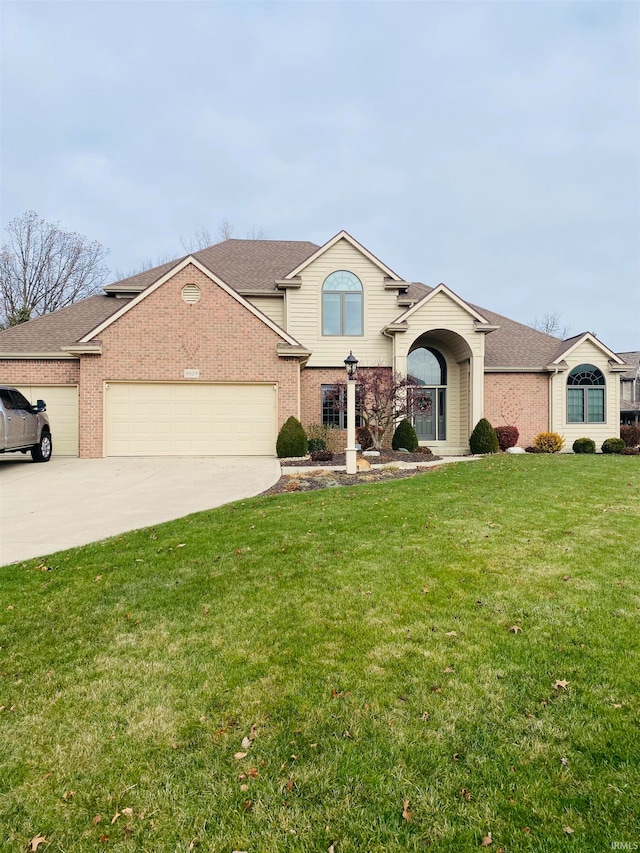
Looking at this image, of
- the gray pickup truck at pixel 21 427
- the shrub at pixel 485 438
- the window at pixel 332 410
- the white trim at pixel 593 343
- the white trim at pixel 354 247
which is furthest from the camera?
the white trim at pixel 593 343

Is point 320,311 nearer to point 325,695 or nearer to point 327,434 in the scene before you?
point 327,434

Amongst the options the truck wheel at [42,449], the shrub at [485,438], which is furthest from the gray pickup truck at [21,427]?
the shrub at [485,438]

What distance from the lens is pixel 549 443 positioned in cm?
1780

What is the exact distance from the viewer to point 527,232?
129 ft

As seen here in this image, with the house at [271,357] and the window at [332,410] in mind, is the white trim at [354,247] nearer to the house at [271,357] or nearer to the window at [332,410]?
the house at [271,357]

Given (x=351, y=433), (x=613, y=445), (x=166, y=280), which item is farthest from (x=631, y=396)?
(x=166, y=280)

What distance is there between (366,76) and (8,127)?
72.3 feet

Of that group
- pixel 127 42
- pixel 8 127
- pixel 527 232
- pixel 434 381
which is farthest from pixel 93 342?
pixel 527 232

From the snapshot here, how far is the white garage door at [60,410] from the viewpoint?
15.9 metres

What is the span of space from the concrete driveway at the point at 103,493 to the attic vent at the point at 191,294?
5288 millimetres

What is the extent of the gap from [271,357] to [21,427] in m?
7.52

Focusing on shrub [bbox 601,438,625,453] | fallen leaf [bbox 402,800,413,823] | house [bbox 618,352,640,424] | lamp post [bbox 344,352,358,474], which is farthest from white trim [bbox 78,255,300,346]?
house [bbox 618,352,640,424]

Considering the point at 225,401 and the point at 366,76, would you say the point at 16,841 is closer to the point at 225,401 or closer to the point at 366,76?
the point at 225,401

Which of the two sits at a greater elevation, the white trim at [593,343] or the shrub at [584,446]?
the white trim at [593,343]
